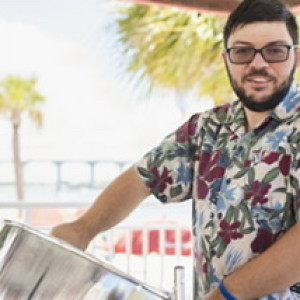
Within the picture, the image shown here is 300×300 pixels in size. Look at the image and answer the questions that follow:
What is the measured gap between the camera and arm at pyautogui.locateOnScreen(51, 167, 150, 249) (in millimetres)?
1039

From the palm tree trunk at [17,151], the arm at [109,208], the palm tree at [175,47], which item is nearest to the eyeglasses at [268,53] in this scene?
the arm at [109,208]

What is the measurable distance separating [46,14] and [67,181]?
5.45m

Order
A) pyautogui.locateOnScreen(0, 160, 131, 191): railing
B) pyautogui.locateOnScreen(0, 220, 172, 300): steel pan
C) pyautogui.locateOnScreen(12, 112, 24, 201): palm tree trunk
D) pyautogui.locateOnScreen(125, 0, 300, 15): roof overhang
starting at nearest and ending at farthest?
pyautogui.locateOnScreen(0, 220, 172, 300): steel pan → pyautogui.locateOnScreen(125, 0, 300, 15): roof overhang → pyautogui.locateOnScreen(12, 112, 24, 201): palm tree trunk → pyautogui.locateOnScreen(0, 160, 131, 191): railing

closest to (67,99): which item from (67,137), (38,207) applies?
(67,137)

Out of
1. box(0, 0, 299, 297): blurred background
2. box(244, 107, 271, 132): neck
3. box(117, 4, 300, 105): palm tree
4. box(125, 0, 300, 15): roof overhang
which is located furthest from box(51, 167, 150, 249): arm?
box(117, 4, 300, 105): palm tree

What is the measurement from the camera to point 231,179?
3.22ft

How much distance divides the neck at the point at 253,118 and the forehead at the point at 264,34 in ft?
0.30

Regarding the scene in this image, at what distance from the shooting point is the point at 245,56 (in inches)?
37.9

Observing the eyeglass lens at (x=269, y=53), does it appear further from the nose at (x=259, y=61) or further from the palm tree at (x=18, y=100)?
the palm tree at (x=18, y=100)

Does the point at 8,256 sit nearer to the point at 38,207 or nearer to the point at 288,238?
the point at 288,238

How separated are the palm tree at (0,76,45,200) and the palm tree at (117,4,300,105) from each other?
7.82m

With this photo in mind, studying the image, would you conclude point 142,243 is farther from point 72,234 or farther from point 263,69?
point 263,69

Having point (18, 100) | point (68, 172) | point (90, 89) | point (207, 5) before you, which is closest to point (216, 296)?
point (207, 5)

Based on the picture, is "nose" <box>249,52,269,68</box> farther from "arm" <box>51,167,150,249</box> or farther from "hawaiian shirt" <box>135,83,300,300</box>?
"arm" <box>51,167,150,249</box>
